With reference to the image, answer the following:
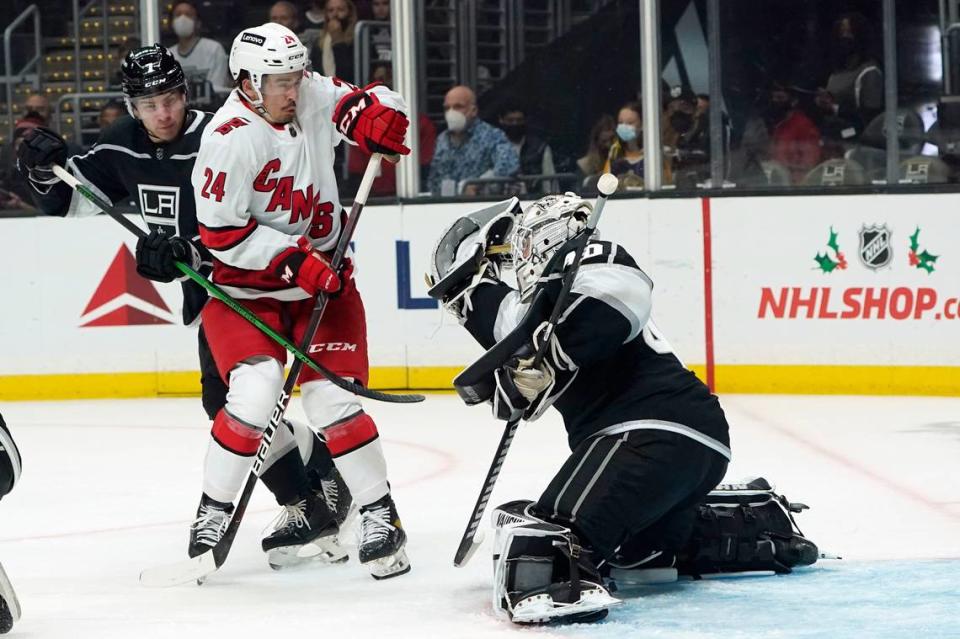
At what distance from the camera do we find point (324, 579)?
11.0 ft

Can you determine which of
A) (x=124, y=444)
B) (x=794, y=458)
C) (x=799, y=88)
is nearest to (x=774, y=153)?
(x=799, y=88)

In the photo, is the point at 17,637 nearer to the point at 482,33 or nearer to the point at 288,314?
the point at 288,314

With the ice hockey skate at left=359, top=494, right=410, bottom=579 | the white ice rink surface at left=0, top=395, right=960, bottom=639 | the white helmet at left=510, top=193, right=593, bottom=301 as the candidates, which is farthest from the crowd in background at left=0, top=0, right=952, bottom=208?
the white helmet at left=510, top=193, right=593, bottom=301

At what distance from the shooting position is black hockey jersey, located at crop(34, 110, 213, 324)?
3533mm

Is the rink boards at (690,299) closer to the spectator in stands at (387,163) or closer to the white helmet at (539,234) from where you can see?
the spectator in stands at (387,163)

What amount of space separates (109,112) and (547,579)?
4436 mm

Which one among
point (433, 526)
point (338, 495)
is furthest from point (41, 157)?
point (433, 526)

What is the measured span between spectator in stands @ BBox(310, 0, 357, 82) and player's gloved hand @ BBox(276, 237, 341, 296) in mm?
3434

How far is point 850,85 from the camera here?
20.2 ft

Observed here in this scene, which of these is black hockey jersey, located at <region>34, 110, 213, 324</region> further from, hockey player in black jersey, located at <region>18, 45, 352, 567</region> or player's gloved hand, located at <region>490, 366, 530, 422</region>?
player's gloved hand, located at <region>490, 366, 530, 422</region>

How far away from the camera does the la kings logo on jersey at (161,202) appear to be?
11.7 ft

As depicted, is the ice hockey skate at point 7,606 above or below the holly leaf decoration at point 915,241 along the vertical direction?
below

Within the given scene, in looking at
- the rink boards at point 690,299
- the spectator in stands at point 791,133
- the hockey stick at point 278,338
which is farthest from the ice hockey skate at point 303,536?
the spectator in stands at point 791,133

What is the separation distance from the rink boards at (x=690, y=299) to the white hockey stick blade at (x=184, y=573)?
2.44 meters
